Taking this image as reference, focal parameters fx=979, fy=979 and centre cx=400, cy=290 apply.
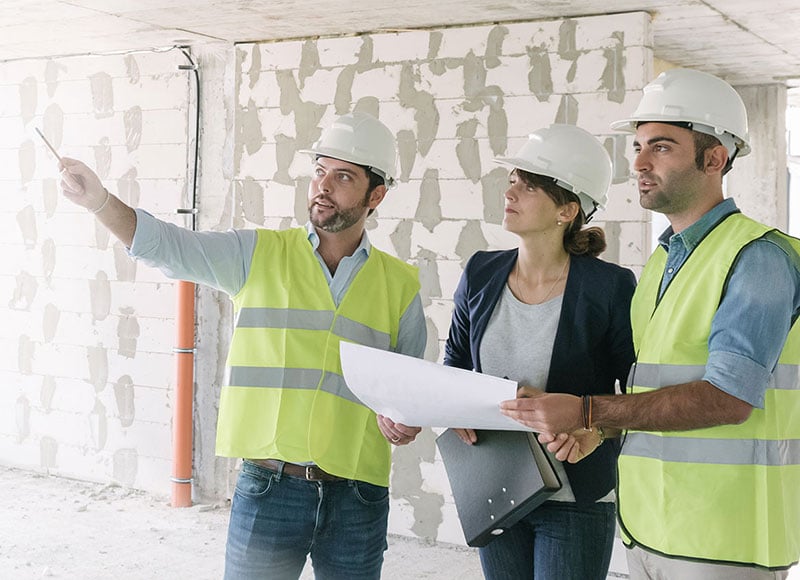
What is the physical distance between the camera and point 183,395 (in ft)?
17.9

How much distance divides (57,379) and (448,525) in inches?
107

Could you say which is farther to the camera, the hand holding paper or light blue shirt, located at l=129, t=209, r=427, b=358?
light blue shirt, located at l=129, t=209, r=427, b=358

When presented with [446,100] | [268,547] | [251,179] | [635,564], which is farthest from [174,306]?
[635,564]

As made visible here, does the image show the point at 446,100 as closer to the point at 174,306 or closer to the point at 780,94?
the point at 174,306

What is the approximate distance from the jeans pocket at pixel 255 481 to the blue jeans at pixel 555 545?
0.55m

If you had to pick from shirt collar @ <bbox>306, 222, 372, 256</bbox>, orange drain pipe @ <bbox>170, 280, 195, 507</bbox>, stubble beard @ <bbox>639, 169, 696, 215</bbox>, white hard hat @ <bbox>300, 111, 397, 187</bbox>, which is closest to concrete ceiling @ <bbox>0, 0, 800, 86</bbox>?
orange drain pipe @ <bbox>170, 280, 195, 507</bbox>

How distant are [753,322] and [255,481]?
1230 mm

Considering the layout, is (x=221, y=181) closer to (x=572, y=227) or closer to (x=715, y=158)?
(x=572, y=227)

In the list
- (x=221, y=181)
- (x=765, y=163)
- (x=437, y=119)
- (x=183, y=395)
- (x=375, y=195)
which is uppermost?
(x=765, y=163)

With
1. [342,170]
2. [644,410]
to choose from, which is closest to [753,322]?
[644,410]

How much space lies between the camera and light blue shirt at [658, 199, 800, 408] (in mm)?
1840

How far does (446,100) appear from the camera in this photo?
4.84m

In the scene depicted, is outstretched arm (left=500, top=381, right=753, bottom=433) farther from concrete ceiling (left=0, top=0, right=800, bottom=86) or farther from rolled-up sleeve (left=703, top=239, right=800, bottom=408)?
concrete ceiling (left=0, top=0, right=800, bottom=86)

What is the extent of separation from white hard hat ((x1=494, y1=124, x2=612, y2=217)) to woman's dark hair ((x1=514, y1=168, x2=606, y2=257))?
2 centimetres
